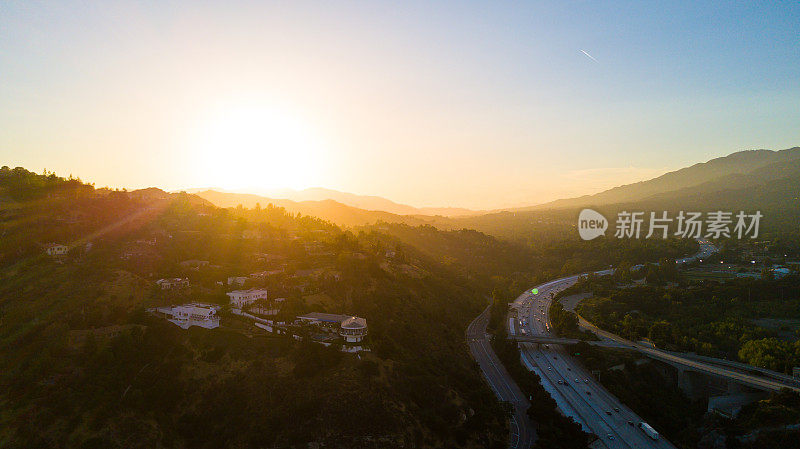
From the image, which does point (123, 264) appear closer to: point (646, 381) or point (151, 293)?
point (151, 293)

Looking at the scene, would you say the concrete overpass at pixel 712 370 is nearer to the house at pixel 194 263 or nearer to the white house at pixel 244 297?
the white house at pixel 244 297

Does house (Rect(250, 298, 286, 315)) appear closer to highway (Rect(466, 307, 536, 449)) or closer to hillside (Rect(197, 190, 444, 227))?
highway (Rect(466, 307, 536, 449))

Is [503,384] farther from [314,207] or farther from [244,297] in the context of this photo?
[314,207]

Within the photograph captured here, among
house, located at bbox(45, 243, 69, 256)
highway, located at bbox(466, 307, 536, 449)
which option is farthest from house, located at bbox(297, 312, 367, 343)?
house, located at bbox(45, 243, 69, 256)

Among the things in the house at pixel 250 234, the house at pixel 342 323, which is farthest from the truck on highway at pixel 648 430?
the house at pixel 250 234

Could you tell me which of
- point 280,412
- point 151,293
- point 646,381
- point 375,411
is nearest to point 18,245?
point 151,293

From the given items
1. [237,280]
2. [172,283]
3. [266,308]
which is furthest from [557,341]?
[172,283]

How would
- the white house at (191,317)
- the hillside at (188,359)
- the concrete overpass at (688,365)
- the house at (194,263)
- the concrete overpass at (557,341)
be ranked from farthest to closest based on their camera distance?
the concrete overpass at (557,341), the house at (194,263), the concrete overpass at (688,365), the white house at (191,317), the hillside at (188,359)
